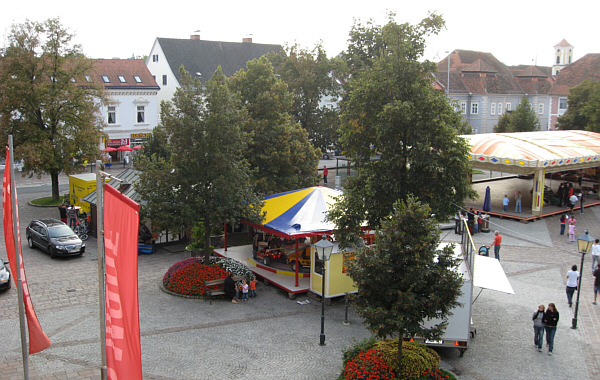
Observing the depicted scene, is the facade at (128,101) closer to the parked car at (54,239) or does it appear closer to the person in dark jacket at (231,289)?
the parked car at (54,239)

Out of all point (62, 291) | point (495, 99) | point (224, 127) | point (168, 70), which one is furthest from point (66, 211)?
point (495, 99)

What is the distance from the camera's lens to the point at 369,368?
43.0ft

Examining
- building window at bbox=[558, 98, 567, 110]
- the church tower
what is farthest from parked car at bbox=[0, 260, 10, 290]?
the church tower

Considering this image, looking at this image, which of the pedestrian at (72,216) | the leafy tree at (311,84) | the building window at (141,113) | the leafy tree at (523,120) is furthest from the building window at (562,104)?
the pedestrian at (72,216)

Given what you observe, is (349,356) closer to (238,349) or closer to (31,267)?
(238,349)

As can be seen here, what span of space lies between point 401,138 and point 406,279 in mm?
7039

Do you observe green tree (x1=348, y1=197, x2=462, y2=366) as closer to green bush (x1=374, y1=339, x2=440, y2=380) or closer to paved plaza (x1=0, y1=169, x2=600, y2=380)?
green bush (x1=374, y1=339, x2=440, y2=380)

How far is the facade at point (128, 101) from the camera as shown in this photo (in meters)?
56.1

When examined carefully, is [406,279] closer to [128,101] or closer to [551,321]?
[551,321]

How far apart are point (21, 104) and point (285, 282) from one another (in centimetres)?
2311

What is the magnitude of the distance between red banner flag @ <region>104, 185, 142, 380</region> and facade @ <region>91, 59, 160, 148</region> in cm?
4901

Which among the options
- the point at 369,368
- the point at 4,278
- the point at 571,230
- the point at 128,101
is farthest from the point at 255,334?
the point at 128,101

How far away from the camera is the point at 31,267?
23.8 metres

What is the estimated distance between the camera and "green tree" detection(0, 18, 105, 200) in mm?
34250
